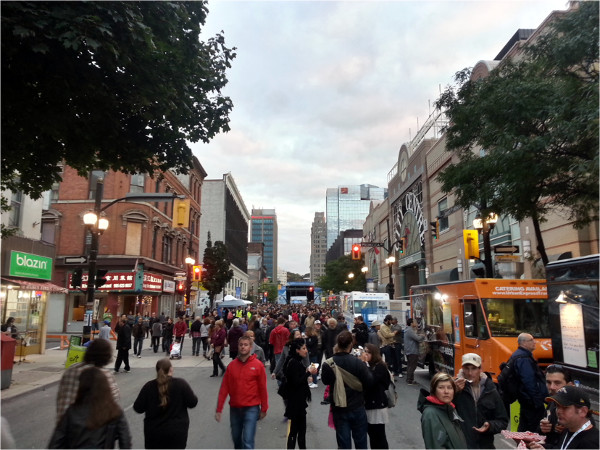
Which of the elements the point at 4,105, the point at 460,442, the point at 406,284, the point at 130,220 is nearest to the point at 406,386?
the point at 460,442

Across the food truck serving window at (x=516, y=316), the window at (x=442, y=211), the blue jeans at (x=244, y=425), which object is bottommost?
the blue jeans at (x=244, y=425)

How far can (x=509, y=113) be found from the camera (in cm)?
1171

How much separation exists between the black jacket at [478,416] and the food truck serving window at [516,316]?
6645mm

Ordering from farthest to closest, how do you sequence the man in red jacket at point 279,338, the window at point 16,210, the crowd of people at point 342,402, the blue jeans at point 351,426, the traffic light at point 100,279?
the window at point 16,210 < the traffic light at point 100,279 < the man in red jacket at point 279,338 < the blue jeans at point 351,426 < the crowd of people at point 342,402

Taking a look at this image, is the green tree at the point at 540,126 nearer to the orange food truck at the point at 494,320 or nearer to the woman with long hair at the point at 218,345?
the orange food truck at the point at 494,320

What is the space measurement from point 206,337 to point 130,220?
18102 mm

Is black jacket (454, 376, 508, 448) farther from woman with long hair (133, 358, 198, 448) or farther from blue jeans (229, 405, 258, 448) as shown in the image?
woman with long hair (133, 358, 198, 448)

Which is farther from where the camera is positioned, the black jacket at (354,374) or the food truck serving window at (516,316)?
the food truck serving window at (516,316)

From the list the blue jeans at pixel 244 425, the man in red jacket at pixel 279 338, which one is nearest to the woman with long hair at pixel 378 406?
the blue jeans at pixel 244 425

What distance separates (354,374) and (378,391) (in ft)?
1.70

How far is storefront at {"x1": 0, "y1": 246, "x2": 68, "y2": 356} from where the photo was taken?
17.6 metres

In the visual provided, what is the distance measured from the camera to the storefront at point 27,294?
17562 mm

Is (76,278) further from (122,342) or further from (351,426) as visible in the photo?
(351,426)


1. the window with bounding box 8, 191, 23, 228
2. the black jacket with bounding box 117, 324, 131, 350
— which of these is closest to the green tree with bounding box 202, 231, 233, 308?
the window with bounding box 8, 191, 23, 228
